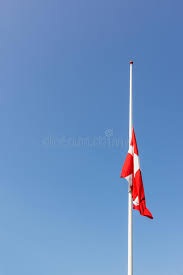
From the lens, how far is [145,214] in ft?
67.4

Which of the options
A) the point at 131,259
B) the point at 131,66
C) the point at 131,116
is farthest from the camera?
the point at 131,66

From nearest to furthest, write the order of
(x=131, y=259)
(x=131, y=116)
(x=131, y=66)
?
(x=131, y=259), (x=131, y=116), (x=131, y=66)

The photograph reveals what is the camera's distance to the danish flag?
2080 cm

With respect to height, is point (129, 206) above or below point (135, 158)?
below

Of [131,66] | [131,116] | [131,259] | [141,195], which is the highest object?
[131,66]

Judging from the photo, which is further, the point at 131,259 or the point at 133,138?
the point at 133,138

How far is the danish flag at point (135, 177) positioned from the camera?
2080cm

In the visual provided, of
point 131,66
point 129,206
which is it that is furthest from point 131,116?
point 129,206

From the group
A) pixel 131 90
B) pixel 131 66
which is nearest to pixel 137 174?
pixel 131 90

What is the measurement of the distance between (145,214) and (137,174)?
2.74 metres

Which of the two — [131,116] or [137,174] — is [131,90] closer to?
[131,116]

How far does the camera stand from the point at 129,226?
67.7 feet

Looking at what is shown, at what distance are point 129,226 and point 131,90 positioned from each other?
10335mm

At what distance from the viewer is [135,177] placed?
2175 centimetres
